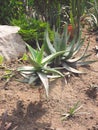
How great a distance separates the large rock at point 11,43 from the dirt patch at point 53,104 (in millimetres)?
626

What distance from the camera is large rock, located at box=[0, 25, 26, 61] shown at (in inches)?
170

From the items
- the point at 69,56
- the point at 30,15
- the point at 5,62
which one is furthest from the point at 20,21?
the point at 69,56

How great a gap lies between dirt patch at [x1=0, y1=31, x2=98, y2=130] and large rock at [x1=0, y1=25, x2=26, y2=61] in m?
0.63

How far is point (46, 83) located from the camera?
341 cm

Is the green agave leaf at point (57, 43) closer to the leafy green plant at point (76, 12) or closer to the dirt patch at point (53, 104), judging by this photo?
the dirt patch at point (53, 104)

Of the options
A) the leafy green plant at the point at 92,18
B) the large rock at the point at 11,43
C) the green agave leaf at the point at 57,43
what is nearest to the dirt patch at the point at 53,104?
the green agave leaf at the point at 57,43

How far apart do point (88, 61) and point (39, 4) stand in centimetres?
149

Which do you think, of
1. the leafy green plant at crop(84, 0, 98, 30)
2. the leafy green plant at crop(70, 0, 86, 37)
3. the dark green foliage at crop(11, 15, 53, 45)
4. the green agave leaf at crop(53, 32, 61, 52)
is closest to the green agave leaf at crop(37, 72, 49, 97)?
the green agave leaf at crop(53, 32, 61, 52)

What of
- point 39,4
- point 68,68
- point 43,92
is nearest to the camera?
point 43,92

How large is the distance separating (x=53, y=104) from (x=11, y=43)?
4.28ft

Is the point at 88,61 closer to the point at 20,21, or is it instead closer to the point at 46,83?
the point at 46,83

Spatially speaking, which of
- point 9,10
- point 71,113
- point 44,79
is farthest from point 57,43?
point 9,10

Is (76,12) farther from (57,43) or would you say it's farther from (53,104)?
(53,104)

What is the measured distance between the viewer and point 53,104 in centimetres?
348
